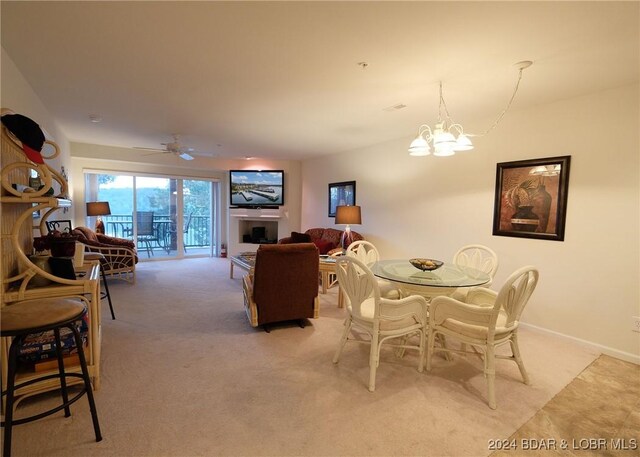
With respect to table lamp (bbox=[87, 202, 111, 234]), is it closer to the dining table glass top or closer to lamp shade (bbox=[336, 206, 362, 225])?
lamp shade (bbox=[336, 206, 362, 225])

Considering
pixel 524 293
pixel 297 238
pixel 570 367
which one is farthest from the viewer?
pixel 297 238

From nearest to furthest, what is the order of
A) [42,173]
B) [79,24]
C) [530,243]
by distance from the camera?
[42,173], [79,24], [530,243]

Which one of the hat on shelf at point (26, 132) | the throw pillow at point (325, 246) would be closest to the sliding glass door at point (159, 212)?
the throw pillow at point (325, 246)

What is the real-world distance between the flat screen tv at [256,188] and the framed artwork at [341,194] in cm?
146

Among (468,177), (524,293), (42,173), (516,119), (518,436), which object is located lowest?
(518,436)

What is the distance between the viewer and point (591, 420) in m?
1.94

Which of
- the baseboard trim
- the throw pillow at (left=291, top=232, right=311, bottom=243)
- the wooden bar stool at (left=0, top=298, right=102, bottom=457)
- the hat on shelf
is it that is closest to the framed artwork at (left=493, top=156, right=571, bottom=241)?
the baseboard trim

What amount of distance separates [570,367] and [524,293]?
3.53 ft

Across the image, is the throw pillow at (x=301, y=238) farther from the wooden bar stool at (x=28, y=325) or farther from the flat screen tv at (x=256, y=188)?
the wooden bar stool at (x=28, y=325)

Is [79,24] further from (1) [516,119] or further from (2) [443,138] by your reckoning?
(1) [516,119]

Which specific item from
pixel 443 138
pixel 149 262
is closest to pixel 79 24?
pixel 443 138

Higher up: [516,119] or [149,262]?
[516,119]

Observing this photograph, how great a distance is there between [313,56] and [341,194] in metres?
3.78

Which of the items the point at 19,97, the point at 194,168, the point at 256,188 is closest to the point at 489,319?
the point at 19,97
